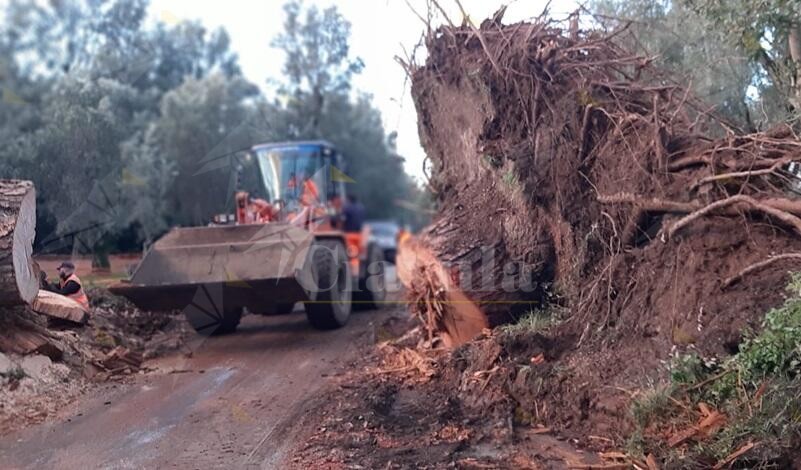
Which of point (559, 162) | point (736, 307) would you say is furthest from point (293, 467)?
point (559, 162)

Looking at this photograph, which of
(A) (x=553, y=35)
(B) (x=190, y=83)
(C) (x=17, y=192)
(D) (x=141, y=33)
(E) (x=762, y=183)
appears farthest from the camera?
(B) (x=190, y=83)

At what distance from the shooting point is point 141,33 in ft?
69.2

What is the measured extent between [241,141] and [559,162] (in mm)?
10064

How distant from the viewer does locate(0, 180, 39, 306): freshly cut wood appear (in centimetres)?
840

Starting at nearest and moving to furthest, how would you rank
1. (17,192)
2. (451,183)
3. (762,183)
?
(762,183), (17,192), (451,183)

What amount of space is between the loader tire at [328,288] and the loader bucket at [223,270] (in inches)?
22.8

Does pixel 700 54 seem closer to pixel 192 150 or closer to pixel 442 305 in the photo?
pixel 442 305

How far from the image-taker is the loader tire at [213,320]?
1190 centimetres

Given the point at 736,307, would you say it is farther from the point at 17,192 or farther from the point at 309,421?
the point at 17,192

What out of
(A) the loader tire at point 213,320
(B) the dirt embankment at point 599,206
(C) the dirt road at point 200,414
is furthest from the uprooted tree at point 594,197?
(A) the loader tire at point 213,320

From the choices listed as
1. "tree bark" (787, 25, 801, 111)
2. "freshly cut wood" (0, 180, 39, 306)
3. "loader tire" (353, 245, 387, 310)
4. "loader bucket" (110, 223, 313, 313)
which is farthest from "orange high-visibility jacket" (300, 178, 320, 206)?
"tree bark" (787, 25, 801, 111)

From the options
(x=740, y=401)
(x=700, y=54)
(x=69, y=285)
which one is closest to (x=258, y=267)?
(x=69, y=285)

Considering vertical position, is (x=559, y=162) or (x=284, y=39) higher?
(x=284, y=39)

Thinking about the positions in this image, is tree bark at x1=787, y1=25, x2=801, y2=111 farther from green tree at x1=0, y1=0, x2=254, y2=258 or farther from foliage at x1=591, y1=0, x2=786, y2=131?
green tree at x1=0, y1=0, x2=254, y2=258
